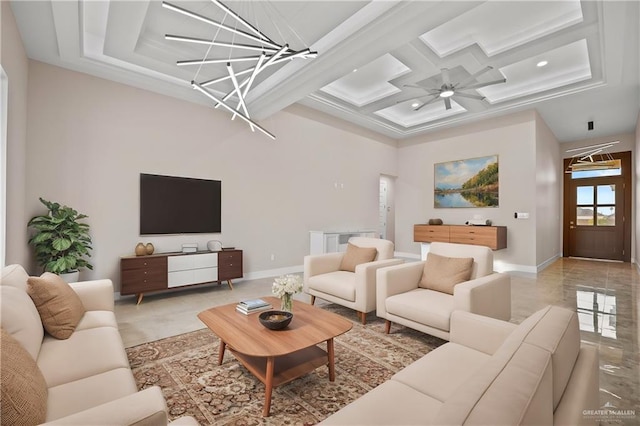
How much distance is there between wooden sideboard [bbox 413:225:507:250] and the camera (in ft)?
19.9

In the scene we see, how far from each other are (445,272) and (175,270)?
139 inches

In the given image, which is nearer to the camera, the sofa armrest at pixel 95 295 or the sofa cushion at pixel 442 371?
the sofa cushion at pixel 442 371

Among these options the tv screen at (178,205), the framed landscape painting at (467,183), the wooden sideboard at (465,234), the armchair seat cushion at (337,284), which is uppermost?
the framed landscape painting at (467,183)

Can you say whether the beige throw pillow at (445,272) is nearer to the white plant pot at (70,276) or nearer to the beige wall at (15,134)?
the white plant pot at (70,276)

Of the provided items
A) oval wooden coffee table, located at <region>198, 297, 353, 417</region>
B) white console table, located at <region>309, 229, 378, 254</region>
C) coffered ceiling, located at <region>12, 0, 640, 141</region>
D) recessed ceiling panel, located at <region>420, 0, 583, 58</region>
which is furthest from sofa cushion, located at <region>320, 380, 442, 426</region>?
white console table, located at <region>309, 229, 378, 254</region>

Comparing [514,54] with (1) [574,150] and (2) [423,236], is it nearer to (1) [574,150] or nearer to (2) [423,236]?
(2) [423,236]

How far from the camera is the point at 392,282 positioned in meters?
2.96

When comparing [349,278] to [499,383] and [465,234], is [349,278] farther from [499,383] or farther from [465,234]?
[465,234]

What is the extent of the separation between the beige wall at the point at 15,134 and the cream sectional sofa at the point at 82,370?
1490mm

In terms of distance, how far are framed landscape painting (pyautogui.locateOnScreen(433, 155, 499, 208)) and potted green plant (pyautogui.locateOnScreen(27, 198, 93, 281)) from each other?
707 centimetres

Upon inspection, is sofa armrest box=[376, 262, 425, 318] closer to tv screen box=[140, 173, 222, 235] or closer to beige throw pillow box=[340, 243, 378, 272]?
beige throw pillow box=[340, 243, 378, 272]

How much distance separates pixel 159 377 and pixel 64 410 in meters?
1.07

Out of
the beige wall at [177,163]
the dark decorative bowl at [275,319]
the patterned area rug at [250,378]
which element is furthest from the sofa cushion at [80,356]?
the beige wall at [177,163]

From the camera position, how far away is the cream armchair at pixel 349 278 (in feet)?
10.4
